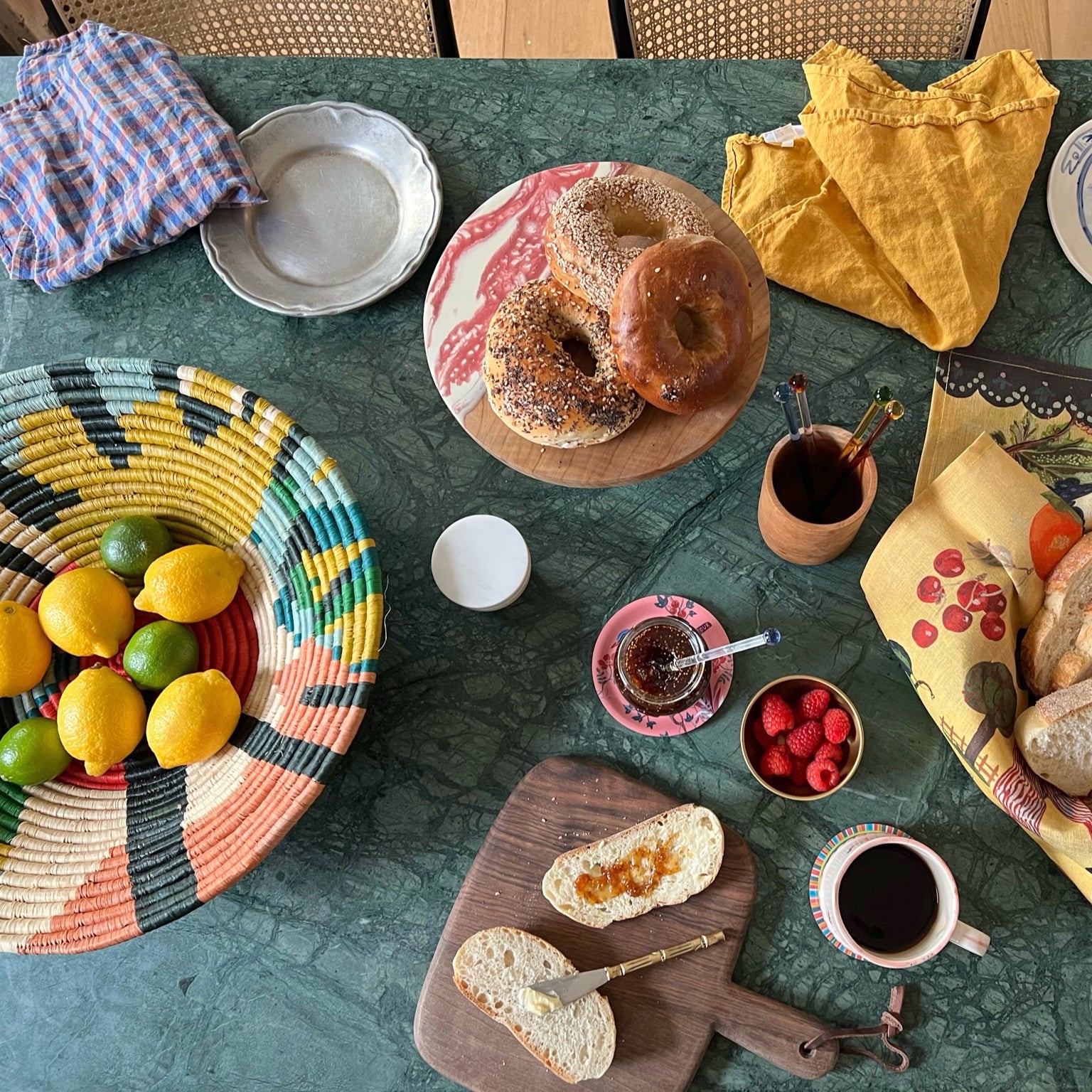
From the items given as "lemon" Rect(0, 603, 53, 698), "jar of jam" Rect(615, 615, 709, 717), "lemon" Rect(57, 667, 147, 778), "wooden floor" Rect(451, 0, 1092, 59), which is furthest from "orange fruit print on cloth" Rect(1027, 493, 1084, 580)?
"wooden floor" Rect(451, 0, 1092, 59)

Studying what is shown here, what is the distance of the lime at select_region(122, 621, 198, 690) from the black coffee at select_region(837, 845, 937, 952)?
2.37ft

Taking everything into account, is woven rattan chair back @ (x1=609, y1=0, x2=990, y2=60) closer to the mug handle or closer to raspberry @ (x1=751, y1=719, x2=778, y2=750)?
raspberry @ (x1=751, y1=719, x2=778, y2=750)

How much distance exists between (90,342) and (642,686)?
0.83 meters

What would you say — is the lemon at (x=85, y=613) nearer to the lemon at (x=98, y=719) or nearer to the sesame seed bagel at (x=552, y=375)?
the lemon at (x=98, y=719)

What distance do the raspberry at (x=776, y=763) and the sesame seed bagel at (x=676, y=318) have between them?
374 mm

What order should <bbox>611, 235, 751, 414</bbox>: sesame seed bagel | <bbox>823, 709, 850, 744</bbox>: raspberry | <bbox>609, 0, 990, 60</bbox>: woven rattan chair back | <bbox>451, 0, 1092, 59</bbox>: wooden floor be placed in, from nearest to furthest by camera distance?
<bbox>611, 235, 751, 414</bbox>: sesame seed bagel
<bbox>823, 709, 850, 744</bbox>: raspberry
<bbox>609, 0, 990, 60</bbox>: woven rattan chair back
<bbox>451, 0, 1092, 59</bbox>: wooden floor

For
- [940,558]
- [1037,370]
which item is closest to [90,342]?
[940,558]

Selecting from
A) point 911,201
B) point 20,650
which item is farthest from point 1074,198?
point 20,650

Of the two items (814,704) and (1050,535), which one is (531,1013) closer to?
(814,704)

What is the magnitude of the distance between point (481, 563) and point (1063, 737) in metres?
0.62

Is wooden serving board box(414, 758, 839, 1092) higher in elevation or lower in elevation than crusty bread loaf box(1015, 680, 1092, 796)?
lower

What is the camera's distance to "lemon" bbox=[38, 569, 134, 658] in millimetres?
932

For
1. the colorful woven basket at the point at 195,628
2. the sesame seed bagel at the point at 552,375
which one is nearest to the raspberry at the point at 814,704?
the sesame seed bagel at the point at 552,375

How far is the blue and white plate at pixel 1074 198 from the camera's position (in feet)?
3.42
